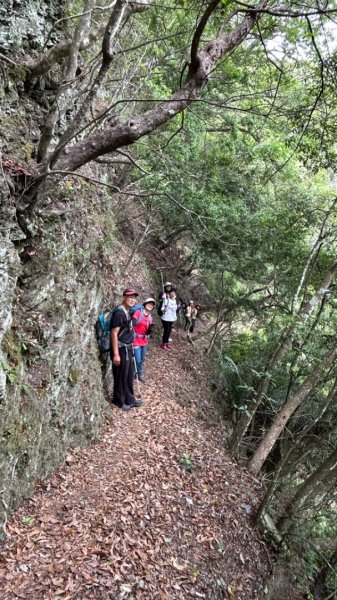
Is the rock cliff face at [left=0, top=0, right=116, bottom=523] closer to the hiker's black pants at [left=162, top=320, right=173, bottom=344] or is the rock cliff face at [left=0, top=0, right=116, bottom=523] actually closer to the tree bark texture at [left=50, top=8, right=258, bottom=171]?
the tree bark texture at [left=50, top=8, right=258, bottom=171]

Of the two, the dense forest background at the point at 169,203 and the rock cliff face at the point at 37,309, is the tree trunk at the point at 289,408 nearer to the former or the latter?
the dense forest background at the point at 169,203

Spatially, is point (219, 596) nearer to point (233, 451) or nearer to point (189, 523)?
point (189, 523)

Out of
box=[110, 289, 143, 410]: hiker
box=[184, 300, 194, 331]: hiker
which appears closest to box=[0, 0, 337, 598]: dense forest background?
box=[110, 289, 143, 410]: hiker

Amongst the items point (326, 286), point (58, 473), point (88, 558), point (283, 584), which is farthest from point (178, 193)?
point (283, 584)

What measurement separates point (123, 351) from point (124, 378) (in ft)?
1.98

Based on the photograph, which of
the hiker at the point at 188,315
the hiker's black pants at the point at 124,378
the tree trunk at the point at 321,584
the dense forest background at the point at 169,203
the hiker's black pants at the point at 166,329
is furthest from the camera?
the hiker at the point at 188,315

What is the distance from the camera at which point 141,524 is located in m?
5.05

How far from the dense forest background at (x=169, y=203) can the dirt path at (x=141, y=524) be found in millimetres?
469

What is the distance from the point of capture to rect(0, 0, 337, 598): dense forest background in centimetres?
423

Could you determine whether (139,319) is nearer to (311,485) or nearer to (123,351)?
(123,351)

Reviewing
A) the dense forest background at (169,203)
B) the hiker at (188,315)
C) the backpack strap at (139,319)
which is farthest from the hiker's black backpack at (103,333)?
the hiker at (188,315)

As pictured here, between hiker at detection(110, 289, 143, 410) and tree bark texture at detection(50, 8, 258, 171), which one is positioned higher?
tree bark texture at detection(50, 8, 258, 171)

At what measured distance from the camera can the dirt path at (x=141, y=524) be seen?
406 cm

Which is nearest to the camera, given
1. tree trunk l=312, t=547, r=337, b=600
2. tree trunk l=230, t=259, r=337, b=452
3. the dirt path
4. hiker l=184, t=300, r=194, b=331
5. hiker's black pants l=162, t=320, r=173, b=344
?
the dirt path
